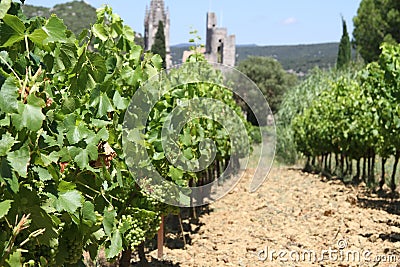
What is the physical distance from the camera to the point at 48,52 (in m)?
1.98

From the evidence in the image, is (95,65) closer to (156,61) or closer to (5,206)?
(5,206)

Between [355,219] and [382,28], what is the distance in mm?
26021

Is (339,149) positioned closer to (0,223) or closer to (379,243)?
(379,243)

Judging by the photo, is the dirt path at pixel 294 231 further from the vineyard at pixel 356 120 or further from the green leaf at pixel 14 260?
the green leaf at pixel 14 260

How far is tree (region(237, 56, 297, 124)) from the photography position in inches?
1630

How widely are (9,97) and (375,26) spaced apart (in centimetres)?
3237

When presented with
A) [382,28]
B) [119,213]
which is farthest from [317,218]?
[382,28]

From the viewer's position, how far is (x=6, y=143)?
160 centimetres

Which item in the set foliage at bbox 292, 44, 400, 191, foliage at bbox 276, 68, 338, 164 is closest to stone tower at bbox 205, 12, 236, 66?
foliage at bbox 276, 68, 338, 164

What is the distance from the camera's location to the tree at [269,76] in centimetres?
4141

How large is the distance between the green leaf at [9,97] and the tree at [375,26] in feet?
98.9

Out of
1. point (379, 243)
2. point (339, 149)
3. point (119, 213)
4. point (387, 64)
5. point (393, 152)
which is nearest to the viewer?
point (119, 213)

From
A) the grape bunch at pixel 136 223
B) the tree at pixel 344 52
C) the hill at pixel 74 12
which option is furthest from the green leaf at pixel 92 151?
the hill at pixel 74 12

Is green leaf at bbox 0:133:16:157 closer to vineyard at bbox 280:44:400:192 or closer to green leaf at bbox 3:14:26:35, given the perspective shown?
green leaf at bbox 3:14:26:35
